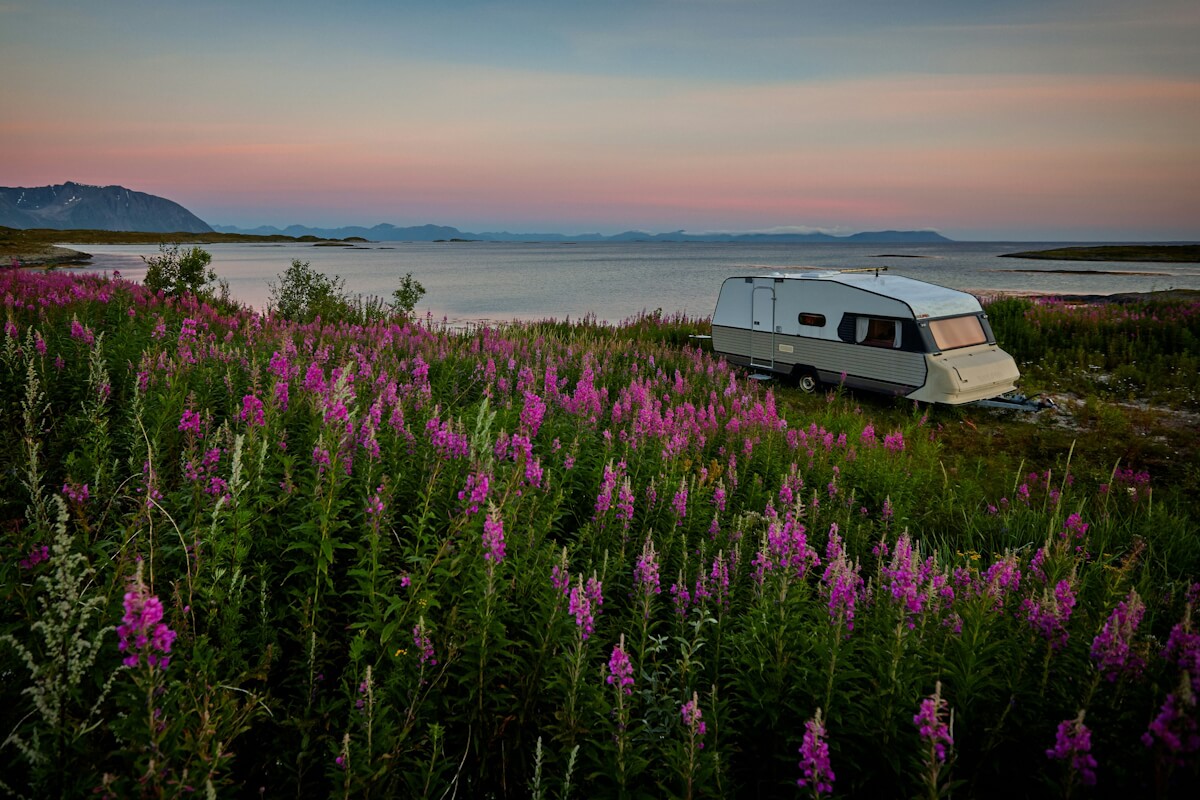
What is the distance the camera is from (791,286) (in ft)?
56.6

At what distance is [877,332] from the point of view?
15352mm

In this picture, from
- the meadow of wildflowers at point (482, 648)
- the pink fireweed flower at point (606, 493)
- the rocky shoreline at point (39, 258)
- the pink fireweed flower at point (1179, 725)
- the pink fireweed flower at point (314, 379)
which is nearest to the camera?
the pink fireweed flower at point (1179, 725)

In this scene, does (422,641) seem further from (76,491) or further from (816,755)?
(76,491)

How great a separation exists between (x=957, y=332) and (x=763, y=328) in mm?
4959

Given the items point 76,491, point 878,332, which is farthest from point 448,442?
point 878,332

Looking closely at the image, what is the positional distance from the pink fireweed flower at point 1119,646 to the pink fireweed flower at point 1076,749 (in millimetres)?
463

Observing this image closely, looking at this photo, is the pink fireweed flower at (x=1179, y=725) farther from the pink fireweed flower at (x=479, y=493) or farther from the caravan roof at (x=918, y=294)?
the caravan roof at (x=918, y=294)

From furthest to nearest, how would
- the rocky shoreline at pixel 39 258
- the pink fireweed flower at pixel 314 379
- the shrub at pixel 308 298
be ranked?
the rocky shoreline at pixel 39 258 < the shrub at pixel 308 298 < the pink fireweed flower at pixel 314 379

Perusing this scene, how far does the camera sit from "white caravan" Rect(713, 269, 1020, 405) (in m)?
14.4

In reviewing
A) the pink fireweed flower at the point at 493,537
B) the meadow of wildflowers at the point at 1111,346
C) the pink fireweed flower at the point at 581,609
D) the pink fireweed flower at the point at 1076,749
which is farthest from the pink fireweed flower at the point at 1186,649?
the meadow of wildflowers at the point at 1111,346

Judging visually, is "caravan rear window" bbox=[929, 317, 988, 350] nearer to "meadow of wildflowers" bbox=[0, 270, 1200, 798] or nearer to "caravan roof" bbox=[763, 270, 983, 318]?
"caravan roof" bbox=[763, 270, 983, 318]

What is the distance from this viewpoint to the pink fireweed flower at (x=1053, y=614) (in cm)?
316

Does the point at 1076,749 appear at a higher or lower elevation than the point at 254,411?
lower

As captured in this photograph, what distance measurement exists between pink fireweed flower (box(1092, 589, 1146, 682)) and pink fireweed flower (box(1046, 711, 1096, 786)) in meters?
0.46
